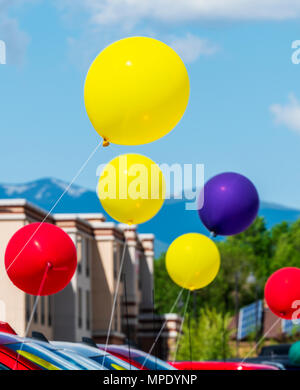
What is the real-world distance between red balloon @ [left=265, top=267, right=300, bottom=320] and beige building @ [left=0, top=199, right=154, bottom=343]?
26.3 metres

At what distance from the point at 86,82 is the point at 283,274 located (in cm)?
565

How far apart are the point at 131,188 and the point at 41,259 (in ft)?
4.58

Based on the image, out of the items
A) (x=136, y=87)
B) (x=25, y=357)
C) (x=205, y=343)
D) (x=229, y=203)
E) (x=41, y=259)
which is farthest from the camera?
(x=205, y=343)

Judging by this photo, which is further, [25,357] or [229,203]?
[229,203]

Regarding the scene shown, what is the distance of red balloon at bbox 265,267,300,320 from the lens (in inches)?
490

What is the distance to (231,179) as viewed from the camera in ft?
39.1

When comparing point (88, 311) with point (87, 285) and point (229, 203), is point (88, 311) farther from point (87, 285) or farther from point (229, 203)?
point (229, 203)

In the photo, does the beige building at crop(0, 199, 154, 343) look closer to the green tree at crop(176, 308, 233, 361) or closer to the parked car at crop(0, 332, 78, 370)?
the green tree at crop(176, 308, 233, 361)

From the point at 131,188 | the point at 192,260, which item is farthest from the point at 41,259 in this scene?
the point at 192,260

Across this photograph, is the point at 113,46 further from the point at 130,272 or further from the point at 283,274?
the point at 130,272

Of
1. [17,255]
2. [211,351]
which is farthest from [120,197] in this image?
[211,351]

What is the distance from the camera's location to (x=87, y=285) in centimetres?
5272
